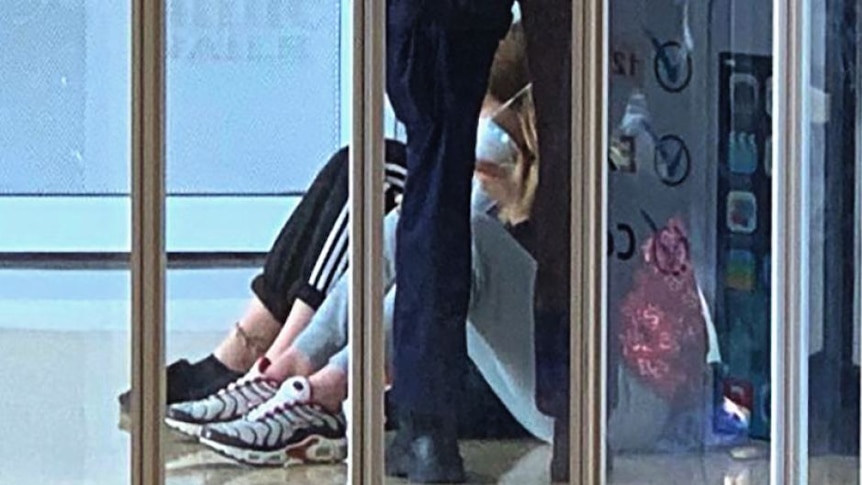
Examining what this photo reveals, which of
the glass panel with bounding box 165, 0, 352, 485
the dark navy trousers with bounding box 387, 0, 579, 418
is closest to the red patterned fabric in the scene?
the dark navy trousers with bounding box 387, 0, 579, 418

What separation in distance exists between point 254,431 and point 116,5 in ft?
1.48

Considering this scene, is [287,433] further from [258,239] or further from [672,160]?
[672,160]

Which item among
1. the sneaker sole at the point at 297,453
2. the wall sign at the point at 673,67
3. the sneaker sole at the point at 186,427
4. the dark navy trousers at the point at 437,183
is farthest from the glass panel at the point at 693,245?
the sneaker sole at the point at 186,427

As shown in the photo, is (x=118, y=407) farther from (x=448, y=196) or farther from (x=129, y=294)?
(x=448, y=196)

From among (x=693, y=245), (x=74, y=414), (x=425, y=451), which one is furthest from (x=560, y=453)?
(x=74, y=414)

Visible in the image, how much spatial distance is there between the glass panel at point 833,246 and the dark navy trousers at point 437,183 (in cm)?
38

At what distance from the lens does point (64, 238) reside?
5.01ft

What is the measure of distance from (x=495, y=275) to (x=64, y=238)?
17.7 inches

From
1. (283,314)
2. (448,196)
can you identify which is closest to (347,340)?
(283,314)

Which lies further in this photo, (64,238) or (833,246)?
(833,246)

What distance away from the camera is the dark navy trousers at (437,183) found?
1.59m

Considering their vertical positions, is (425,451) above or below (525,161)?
below

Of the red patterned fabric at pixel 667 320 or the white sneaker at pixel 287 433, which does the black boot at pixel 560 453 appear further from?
the white sneaker at pixel 287 433

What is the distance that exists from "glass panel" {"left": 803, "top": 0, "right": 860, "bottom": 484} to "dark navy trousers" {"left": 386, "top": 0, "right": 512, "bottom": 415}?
0.38 meters
